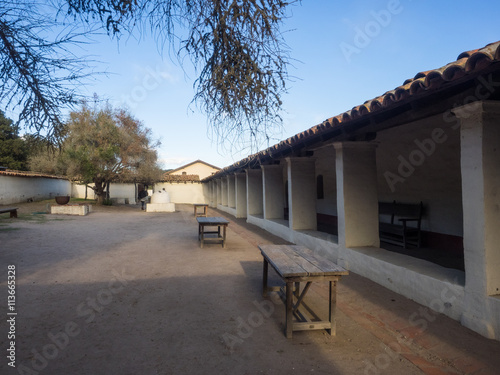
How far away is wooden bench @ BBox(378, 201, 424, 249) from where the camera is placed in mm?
7145

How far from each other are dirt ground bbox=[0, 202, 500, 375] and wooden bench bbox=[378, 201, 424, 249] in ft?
8.32

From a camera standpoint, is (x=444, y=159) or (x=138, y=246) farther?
(x=138, y=246)

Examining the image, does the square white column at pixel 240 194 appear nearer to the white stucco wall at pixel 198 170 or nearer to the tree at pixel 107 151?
the tree at pixel 107 151

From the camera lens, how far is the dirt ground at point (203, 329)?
270 cm

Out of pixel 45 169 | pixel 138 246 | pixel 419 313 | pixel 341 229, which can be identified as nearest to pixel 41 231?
pixel 138 246

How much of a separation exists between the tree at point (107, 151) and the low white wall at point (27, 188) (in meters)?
2.25

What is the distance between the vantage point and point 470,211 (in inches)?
134

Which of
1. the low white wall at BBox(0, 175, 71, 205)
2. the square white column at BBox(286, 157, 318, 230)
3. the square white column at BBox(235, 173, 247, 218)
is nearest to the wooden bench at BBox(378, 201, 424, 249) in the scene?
the square white column at BBox(286, 157, 318, 230)

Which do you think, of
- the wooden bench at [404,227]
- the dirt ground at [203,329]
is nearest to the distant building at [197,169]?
the wooden bench at [404,227]

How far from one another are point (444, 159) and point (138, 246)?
750 centimetres

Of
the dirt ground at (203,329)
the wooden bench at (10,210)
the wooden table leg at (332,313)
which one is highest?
the wooden bench at (10,210)

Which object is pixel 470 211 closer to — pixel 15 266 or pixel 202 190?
pixel 15 266

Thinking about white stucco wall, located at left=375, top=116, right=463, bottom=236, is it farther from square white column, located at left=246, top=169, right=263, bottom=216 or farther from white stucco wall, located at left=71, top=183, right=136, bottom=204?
white stucco wall, located at left=71, top=183, right=136, bottom=204

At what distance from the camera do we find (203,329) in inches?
133
